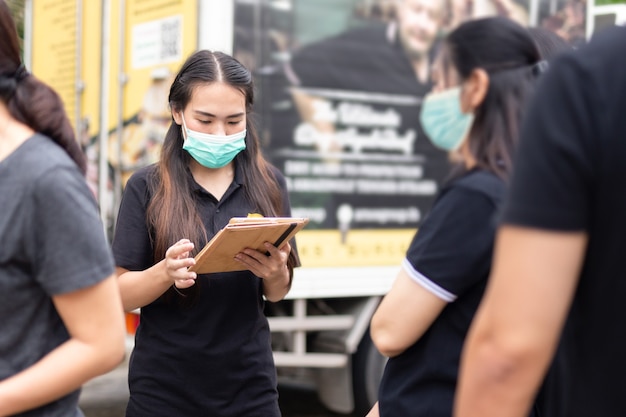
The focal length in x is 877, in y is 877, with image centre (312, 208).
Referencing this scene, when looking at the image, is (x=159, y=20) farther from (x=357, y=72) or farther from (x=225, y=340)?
(x=225, y=340)

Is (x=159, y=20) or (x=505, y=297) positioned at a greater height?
(x=159, y=20)

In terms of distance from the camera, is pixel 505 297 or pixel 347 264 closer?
pixel 505 297

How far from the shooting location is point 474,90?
1.71 m

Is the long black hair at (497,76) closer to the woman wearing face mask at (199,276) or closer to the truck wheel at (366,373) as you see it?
the woman wearing face mask at (199,276)

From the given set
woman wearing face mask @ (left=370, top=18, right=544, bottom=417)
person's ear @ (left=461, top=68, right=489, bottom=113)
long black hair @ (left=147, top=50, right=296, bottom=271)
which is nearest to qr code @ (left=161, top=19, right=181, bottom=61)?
long black hair @ (left=147, top=50, right=296, bottom=271)

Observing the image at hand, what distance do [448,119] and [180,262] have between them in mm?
919

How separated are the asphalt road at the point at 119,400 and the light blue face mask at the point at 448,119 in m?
4.21

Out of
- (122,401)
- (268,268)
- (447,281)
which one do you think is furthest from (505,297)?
(122,401)

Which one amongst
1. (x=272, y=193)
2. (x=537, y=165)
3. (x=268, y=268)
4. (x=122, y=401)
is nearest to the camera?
(x=537, y=165)

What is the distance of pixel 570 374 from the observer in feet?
4.56

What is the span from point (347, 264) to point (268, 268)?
2.63 meters

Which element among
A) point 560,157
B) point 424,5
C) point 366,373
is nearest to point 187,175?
point 560,157

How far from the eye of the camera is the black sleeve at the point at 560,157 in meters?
1.22

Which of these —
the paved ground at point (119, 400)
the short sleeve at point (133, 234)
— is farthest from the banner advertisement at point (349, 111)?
the short sleeve at point (133, 234)
